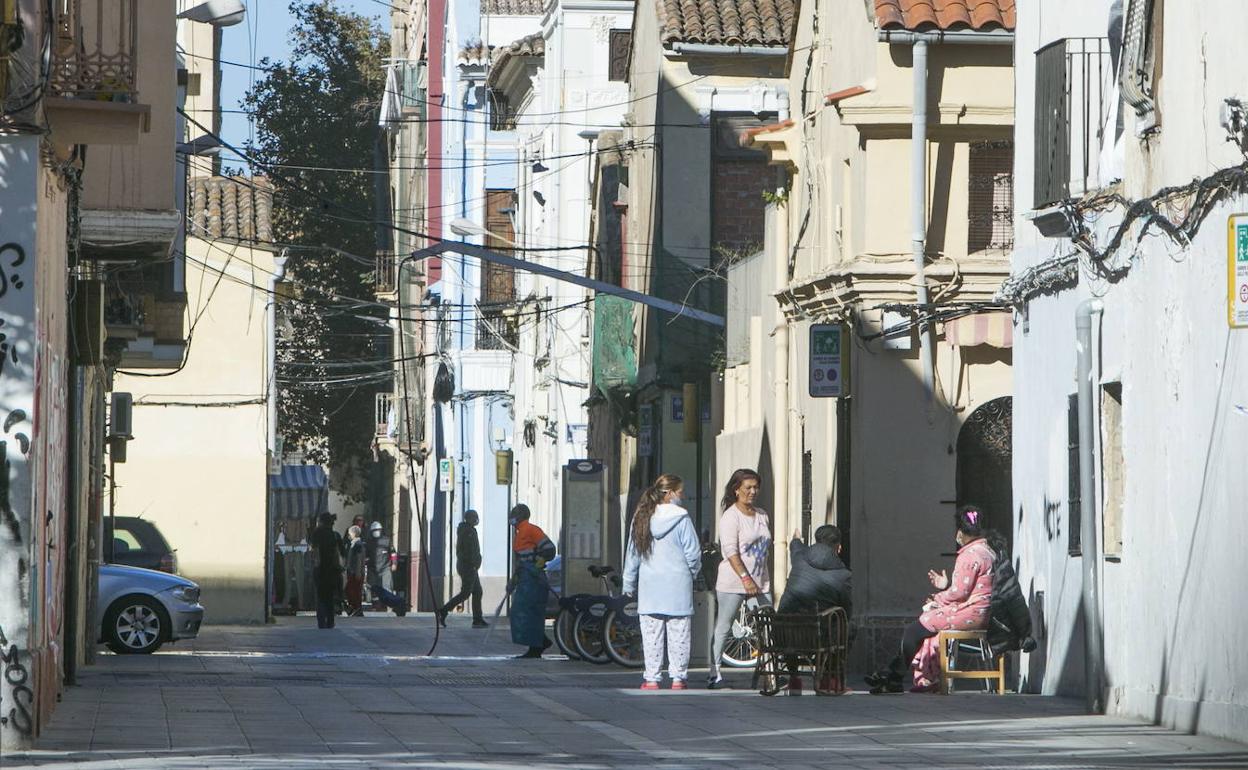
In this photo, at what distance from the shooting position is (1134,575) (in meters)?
16.2

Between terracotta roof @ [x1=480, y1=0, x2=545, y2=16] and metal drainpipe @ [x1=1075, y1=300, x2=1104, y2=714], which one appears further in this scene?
terracotta roof @ [x1=480, y1=0, x2=545, y2=16]

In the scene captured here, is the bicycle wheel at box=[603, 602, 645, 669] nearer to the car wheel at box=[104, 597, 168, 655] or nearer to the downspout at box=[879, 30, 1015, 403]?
the downspout at box=[879, 30, 1015, 403]

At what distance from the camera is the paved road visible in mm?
12664

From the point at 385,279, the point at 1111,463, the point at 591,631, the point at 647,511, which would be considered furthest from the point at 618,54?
the point at 1111,463

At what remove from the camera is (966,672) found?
18.8 meters

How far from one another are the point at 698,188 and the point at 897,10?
1091 centimetres

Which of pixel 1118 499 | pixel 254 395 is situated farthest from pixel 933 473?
pixel 254 395

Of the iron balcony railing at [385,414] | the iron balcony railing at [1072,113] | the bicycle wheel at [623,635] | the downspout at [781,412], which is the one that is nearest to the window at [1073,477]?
the iron balcony railing at [1072,113]

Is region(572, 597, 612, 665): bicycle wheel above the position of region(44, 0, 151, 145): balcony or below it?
below

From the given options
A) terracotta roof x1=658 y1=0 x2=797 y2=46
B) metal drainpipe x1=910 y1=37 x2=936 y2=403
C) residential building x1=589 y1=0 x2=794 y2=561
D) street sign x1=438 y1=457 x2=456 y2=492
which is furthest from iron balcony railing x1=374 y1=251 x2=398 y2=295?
metal drainpipe x1=910 y1=37 x2=936 y2=403

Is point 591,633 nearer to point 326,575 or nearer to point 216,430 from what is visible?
point 326,575

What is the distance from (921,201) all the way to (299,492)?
116ft

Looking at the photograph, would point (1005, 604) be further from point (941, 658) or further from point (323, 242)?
point (323, 242)

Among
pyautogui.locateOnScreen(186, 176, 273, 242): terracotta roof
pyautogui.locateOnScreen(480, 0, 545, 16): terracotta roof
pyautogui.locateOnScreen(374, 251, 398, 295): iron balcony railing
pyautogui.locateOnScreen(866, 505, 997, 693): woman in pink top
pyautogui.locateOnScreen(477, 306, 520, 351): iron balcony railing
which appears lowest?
pyautogui.locateOnScreen(866, 505, 997, 693): woman in pink top
